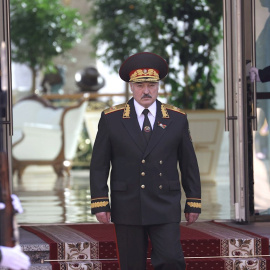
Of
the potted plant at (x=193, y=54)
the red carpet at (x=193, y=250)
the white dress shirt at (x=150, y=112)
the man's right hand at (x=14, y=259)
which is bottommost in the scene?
the red carpet at (x=193, y=250)

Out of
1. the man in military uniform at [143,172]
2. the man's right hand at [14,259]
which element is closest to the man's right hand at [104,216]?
the man in military uniform at [143,172]

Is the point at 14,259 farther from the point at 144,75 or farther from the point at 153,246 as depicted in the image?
the point at 144,75

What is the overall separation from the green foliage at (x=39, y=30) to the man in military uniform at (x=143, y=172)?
825 cm

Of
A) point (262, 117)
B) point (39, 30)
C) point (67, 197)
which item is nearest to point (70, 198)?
point (67, 197)

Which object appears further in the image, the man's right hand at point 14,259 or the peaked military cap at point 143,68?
the peaked military cap at point 143,68

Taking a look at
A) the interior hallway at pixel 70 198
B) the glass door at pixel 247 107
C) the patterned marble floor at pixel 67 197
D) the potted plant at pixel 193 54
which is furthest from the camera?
the potted plant at pixel 193 54

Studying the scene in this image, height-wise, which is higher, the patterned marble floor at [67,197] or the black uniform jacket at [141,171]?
the black uniform jacket at [141,171]

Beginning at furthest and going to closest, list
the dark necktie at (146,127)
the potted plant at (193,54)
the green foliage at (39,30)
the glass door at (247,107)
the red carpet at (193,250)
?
the green foliage at (39,30) → the potted plant at (193,54) → the glass door at (247,107) → the red carpet at (193,250) → the dark necktie at (146,127)

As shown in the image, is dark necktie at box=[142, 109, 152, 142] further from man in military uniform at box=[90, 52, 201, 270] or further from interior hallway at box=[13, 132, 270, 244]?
interior hallway at box=[13, 132, 270, 244]

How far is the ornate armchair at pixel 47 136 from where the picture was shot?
975 cm

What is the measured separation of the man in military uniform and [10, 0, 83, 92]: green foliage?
8255 millimetres

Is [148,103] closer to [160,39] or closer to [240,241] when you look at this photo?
[240,241]

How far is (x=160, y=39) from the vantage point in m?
9.10

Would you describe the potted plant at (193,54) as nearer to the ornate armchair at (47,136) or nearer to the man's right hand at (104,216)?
the ornate armchair at (47,136)
